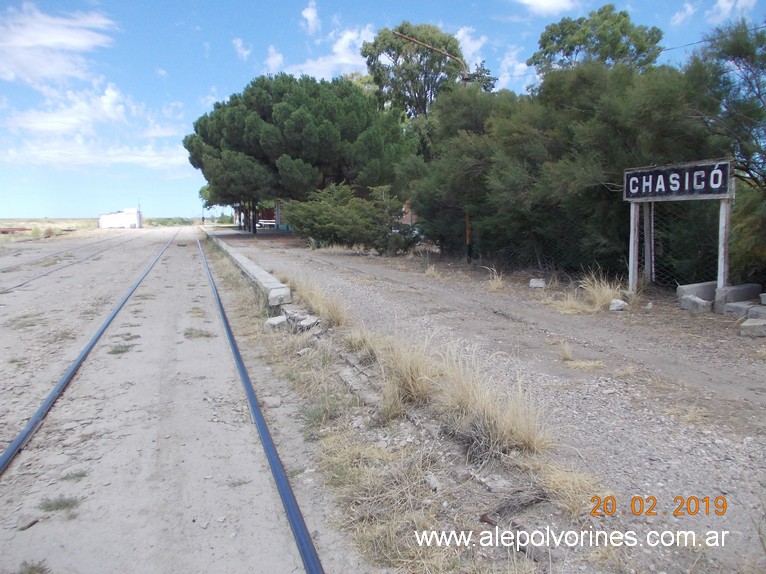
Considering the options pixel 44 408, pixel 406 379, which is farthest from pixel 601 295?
pixel 44 408

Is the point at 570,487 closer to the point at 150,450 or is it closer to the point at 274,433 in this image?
the point at 274,433

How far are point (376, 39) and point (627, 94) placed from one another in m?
39.4

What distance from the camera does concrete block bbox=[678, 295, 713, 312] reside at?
8984 mm

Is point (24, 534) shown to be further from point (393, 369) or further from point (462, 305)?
point (462, 305)

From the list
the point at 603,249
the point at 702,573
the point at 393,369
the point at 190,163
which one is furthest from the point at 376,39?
the point at 702,573

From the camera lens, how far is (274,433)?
5301 mm

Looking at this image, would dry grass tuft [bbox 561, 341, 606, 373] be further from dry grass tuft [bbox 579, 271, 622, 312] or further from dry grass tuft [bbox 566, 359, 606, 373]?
dry grass tuft [bbox 579, 271, 622, 312]

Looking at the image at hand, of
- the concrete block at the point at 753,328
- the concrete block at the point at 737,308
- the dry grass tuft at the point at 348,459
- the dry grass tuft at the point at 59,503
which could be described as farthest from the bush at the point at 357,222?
the dry grass tuft at the point at 59,503

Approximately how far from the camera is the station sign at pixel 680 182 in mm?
8633

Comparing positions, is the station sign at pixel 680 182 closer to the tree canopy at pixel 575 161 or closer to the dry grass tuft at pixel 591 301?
the tree canopy at pixel 575 161

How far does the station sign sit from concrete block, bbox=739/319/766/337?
2122 millimetres

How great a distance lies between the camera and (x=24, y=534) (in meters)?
3.58

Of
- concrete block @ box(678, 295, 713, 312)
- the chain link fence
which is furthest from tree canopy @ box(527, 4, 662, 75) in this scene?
concrete block @ box(678, 295, 713, 312)

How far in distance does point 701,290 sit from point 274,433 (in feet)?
24.8
